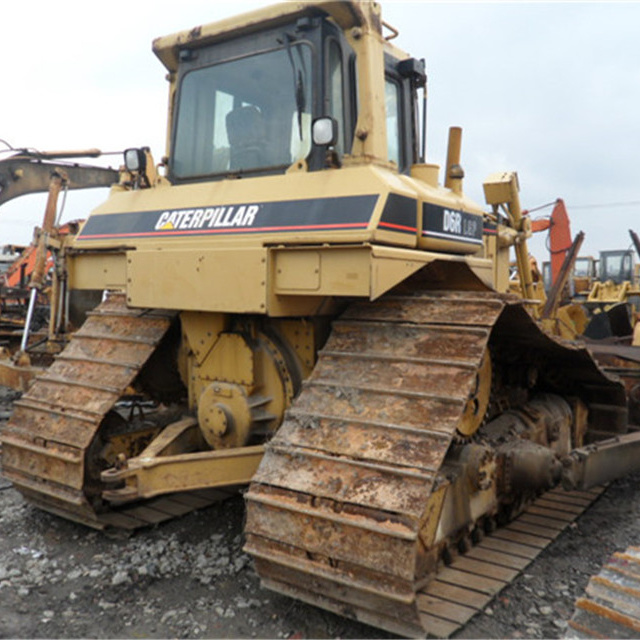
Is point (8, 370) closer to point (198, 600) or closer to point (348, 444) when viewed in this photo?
point (198, 600)

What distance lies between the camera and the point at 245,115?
164 inches

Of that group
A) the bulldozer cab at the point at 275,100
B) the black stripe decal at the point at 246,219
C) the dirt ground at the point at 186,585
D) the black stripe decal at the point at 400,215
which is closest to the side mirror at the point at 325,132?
the bulldozer cab at the point at 275,100

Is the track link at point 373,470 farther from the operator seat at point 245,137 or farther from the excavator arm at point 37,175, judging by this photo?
the excavator arm at point 37,175

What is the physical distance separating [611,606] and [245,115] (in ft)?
10.4

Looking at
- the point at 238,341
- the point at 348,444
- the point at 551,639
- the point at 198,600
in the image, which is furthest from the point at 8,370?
the point at 551,639

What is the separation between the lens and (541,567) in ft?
12.3

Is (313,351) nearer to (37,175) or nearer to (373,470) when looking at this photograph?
(373,470)

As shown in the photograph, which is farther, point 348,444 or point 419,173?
point 419,173

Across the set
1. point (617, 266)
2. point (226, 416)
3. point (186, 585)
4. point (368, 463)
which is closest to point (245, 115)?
point (226, 416)

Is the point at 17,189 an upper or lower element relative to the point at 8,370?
upper

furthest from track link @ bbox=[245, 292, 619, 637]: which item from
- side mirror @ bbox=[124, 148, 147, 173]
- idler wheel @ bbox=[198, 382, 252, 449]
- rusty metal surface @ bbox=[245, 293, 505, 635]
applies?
side mirror @ bbox=[124, 148, 147, 173]

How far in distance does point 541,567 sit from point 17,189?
976 cm

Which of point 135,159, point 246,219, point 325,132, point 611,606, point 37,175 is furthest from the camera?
point 37,175

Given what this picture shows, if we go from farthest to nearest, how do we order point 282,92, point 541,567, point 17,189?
1. point 17,189
2. point 282,92
3. point 541,567
